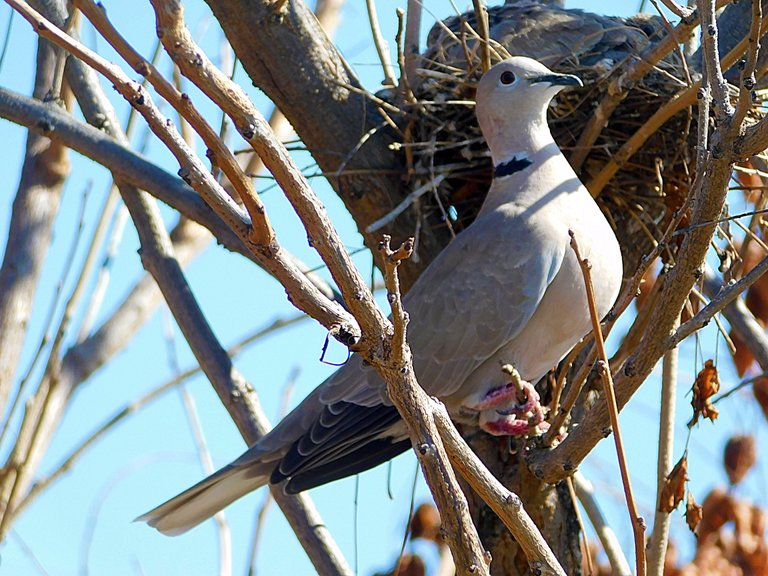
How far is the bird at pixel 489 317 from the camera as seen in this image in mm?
3262

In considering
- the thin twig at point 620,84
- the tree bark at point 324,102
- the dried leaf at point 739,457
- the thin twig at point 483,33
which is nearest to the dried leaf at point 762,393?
the dried leaf at point 739,457

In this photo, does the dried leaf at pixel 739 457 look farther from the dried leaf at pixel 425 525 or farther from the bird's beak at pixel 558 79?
the bird's beak at pixel 558 79

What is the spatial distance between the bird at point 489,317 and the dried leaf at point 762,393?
1.97 ft

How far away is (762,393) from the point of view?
3.52 m

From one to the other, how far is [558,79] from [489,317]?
775 mm

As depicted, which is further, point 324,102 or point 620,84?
point 324,102

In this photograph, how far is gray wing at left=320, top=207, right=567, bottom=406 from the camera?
3289 mm

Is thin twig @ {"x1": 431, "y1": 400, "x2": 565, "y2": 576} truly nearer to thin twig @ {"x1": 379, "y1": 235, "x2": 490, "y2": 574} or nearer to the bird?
thin twig @ {"x1": 379, "y1": 235, "x2": 490, "y2": 574}

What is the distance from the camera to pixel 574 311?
3.24m

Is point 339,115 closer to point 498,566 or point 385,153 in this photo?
point 385,153

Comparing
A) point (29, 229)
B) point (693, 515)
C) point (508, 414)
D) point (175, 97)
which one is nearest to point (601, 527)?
point (508, 414)

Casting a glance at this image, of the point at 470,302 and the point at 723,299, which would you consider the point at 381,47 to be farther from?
the point at 723,299

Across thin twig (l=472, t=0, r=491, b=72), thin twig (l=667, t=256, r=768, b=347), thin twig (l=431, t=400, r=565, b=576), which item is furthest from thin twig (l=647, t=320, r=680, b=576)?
thin twig (l=472, t=0, r=491, b=72)

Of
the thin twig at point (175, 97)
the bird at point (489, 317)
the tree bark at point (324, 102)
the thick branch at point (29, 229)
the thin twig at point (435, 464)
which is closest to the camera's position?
the thin twig at point (175, 97)
